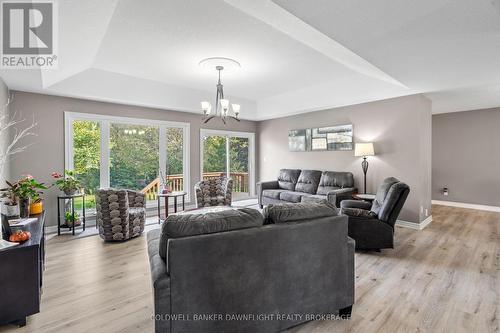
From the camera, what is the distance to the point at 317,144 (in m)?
6.19

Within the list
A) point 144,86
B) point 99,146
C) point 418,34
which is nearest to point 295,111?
point 144,86

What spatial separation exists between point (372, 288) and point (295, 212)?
1.38 meters

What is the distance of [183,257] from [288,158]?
5.67 metres

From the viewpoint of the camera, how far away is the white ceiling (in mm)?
2107

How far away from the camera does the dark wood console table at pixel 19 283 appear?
1.87 m

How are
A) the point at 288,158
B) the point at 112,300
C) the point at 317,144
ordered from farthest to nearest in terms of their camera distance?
1. the point at 288,158
2. the point at 317,144
3. the point at 112,300

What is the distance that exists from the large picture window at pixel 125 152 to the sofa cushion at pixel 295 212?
14.0ft

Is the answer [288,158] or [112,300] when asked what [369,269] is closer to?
[112,300]

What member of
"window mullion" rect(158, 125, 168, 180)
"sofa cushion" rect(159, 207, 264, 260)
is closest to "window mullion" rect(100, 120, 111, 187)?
"window mullion" rect(158, 125, 168, 180)

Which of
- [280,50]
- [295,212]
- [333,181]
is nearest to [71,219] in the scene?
[295,212]

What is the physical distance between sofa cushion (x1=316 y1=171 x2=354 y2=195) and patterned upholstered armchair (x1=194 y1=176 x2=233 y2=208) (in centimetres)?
199

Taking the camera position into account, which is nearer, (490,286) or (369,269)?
(490,286)

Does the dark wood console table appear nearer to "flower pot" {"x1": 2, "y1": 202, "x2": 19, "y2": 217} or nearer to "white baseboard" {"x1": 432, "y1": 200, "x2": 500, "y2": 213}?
"flower pot" {"x1": 2, "y1": 202, "x2": 19, "y2": 217}

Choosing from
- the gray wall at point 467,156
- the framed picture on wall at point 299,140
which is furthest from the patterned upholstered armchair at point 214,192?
the gray wall at point 467,156
